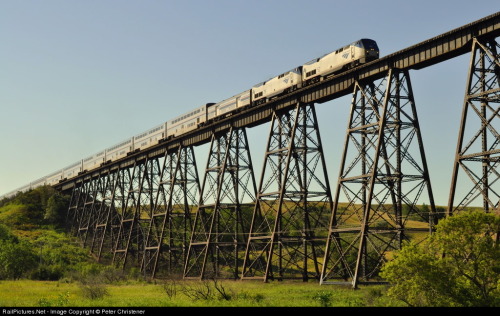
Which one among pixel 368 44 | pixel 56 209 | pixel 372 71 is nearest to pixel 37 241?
pixel 56 209

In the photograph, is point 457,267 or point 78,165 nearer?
point 457,267

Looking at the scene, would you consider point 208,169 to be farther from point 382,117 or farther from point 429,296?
point 429,296

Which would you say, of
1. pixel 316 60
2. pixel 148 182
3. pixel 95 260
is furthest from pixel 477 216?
pixel 95 260

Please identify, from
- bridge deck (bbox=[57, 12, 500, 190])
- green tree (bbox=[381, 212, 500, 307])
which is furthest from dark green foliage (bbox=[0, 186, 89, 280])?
green tree (bbox=[381, 212, 500, 307])

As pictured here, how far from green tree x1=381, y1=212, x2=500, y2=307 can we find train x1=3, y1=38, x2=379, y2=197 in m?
13.7

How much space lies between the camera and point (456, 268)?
18.2 meters

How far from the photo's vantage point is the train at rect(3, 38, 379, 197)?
30.1 m

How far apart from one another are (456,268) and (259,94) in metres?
22.0

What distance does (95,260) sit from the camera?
197 ft

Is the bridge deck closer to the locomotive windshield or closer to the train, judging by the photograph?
the train

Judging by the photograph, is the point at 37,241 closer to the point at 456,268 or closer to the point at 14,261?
the point at 14,261

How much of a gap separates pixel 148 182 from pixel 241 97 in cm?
1798

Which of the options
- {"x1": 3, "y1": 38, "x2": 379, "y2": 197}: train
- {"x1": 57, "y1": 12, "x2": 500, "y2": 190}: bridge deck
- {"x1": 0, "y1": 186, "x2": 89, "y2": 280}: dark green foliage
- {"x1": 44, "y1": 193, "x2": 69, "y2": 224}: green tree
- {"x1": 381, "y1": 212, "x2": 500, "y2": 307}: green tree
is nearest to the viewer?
{"x1": 381, "y1": 212, "x2": 500, "y2": 307}: green tree

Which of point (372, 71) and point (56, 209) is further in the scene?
point (56, 209)
